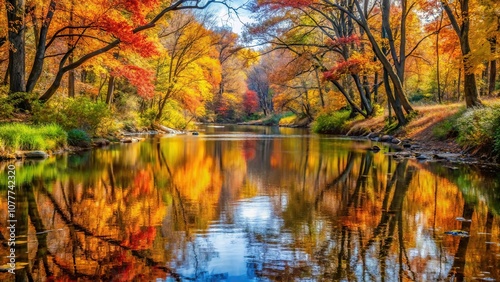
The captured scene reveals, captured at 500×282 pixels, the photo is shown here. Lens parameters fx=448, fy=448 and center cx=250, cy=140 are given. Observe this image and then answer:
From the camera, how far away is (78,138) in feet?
54.1

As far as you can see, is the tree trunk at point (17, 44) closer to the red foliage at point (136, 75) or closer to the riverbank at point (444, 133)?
the red foliage at point (136, 75)

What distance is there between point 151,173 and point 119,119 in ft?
61.6

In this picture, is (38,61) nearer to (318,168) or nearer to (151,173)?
(151,173)

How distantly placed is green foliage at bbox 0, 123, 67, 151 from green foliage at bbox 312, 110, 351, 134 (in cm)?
1969

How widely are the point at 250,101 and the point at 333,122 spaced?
38.4 metres

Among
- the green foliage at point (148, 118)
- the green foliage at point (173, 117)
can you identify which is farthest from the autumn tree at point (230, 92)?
the green foliage at point (148, 118)

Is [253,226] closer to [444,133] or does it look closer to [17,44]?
[444,133]

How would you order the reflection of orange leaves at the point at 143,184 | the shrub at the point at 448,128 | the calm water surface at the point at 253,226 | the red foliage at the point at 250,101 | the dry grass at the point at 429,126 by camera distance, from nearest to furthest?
the calm water surface at the point at 253,226, the reflection of orange leaves at the point at 143,184, the dry grass at the point at 429,126, the shrub at the point at 448,128, the red foliage at the point at 250,101

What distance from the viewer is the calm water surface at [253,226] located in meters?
Answer: 3.78

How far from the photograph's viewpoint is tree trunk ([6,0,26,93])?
1502 centimetres

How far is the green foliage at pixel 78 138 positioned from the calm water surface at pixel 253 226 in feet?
20.2

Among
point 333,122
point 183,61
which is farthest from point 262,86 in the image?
point 333,122

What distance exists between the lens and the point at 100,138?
1906 cm

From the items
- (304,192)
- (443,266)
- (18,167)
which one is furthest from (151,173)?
(443,266)
